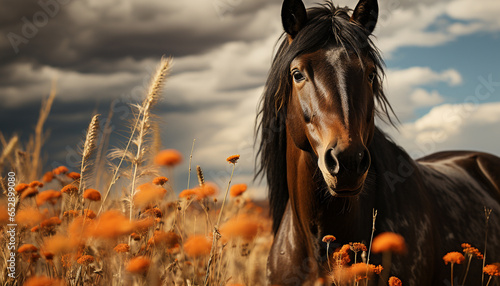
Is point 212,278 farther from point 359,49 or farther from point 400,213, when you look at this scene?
point 359,49

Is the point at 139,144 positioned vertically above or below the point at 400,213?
above

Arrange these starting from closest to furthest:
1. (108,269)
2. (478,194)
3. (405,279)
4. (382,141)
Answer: (108,269) < (405,279) < (382,141) < (478,194)

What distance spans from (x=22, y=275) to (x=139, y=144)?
1.36 metres

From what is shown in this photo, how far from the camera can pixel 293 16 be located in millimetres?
3088

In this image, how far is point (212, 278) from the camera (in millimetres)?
2807

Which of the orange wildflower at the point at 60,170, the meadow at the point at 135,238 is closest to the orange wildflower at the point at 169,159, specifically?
the meadow at the point at 135,238

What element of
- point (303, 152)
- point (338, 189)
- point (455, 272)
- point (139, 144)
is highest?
point (139, 144)

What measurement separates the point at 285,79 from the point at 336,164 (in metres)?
0.93

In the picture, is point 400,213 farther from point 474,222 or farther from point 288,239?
point 474,222

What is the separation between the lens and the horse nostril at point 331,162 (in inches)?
88.0

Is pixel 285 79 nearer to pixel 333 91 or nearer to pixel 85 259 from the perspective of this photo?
pixel 333 91

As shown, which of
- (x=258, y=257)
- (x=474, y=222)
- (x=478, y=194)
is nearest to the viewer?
(x=474, y=222)

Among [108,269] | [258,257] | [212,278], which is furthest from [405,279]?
[258,257]

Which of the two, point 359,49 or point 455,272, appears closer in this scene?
point 359,49
